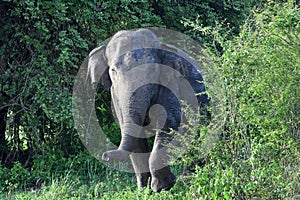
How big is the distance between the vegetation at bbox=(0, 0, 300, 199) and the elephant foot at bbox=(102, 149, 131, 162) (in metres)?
0.40

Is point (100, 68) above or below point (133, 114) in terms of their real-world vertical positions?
above

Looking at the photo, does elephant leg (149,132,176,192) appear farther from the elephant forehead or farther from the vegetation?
the elephant forehead

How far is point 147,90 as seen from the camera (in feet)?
26.1

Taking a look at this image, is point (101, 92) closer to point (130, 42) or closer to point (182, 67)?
point (182, 67)

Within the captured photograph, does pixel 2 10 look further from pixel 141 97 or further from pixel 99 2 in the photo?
pixel 141 97

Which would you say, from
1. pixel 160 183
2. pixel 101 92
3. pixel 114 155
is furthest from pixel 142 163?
pixel 101 92

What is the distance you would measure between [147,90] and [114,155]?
932mm

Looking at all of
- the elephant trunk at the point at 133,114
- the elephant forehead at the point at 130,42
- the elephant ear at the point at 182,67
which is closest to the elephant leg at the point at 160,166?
the elephant trunk at the point at 133,114

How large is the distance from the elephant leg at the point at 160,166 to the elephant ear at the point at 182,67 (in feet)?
2.01

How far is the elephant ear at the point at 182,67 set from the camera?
828 cm

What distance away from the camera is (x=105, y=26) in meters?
11.2

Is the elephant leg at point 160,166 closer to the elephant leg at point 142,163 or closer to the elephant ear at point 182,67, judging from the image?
the elephant leg at point 142,163

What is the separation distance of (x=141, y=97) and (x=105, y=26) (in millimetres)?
3507

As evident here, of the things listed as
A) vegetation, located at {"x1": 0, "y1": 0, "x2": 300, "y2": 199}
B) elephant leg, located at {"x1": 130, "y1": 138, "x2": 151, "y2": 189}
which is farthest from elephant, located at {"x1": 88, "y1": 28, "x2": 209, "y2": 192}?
vegetation, located at {"x1": 0, "y1": 0, "x2": 300, "y2": 199}
